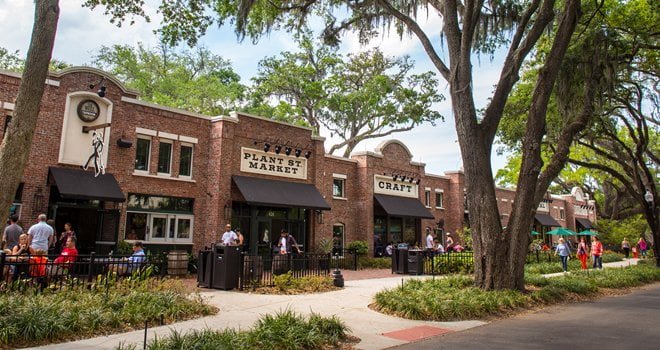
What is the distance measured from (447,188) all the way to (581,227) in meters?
23.4

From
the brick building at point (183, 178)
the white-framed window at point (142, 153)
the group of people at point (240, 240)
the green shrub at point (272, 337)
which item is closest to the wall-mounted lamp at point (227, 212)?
the brick building at point (183, 178)

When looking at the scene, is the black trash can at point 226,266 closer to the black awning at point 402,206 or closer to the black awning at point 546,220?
the black awning at point 402,206

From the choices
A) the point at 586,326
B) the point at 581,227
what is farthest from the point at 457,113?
the point at 581,227

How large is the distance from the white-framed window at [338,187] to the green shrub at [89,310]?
1607cm

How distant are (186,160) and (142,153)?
187 cm

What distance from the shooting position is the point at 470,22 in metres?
12.7

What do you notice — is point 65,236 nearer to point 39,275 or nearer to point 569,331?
point 39,275

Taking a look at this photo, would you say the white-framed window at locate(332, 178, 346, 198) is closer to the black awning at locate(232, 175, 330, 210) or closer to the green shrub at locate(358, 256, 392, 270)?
the black awning at locate(232, 175, 330, 210)

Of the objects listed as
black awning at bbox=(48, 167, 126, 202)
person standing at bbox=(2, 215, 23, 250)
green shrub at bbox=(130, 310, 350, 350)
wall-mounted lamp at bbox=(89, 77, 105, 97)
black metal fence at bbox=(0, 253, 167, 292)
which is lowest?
green shrub at bbox=(130, 310, 350, 350)

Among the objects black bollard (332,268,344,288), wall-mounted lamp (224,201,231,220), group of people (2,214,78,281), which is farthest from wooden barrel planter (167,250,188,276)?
black bollard (332,268,344,288)

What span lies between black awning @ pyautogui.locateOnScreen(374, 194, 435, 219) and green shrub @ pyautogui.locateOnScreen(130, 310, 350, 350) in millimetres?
19188

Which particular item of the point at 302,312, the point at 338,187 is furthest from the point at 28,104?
the point at 338,187

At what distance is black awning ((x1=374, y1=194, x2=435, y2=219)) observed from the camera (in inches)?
1058

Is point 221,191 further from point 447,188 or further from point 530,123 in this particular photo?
point 447,188
